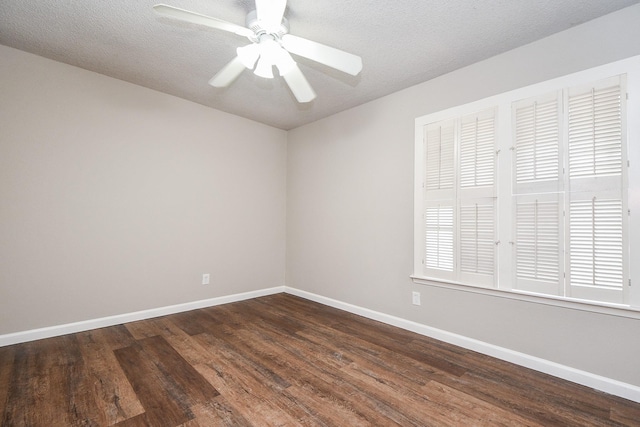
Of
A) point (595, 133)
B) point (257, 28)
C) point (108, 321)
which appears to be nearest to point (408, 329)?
point (595, 133)

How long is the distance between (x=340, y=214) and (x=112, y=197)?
2.48 m

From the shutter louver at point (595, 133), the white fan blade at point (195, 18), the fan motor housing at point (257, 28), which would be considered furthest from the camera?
the shutter louver at point (595, 133)

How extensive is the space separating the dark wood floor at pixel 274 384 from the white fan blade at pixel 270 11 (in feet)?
7.32

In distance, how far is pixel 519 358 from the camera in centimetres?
216

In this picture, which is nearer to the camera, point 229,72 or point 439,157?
point 229,72

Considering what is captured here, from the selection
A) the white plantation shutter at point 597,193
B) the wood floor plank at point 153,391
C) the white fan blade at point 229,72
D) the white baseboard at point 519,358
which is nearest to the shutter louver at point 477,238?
the white plantation shutter at point 597,193

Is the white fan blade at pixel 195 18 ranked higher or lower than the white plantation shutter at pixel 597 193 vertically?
higher

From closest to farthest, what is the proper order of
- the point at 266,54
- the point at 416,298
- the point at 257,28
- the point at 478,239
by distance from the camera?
the point at 257,28, the point at 266,54, the point at 478,239, the point at 416,298

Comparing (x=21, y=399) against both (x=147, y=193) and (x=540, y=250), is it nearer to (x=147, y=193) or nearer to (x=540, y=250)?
(x=147, y=193)

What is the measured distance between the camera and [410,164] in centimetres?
290

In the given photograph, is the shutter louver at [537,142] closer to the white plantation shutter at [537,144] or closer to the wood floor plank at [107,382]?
the white plantation shutter at [537,144]

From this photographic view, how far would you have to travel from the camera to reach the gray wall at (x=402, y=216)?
188 centimetres

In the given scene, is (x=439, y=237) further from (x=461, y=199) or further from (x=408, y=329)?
(x=408, y=329)

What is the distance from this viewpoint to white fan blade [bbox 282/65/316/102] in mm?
2059
